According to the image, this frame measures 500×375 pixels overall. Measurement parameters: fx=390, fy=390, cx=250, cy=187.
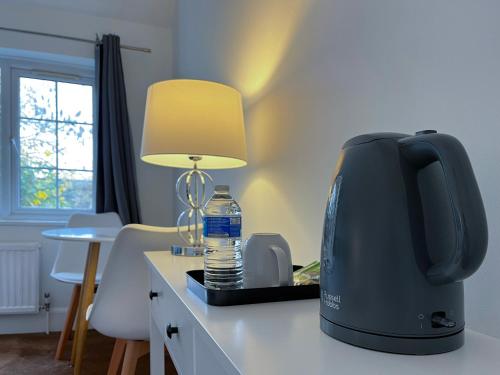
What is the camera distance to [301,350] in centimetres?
45

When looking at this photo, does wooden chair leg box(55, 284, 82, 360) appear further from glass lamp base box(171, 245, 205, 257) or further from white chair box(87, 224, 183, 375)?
glass lamp base box(171, 245, 205, 257)

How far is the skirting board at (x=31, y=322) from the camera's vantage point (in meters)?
2.67

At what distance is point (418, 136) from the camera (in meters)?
0.45

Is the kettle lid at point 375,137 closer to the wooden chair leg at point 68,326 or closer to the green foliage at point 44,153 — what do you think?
the wooden chair leg at point 68,326

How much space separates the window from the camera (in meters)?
2.80

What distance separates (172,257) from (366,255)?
Result: 2.84ft

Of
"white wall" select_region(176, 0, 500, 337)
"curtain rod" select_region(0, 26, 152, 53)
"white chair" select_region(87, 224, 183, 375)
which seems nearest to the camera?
"white wall" select_region(176, 0, 500, 337)

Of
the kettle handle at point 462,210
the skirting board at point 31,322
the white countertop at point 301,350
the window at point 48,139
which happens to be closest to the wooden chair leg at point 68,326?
the skirting board at point 31,322

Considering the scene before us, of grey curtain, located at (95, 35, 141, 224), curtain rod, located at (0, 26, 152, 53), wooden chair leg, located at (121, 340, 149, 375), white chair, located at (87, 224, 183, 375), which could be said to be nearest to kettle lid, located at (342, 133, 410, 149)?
white chair, located at (87, 224, 183, 375)

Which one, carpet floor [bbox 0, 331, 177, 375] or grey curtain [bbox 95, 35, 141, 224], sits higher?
grey curtain [bbox 95, 35, 141, 224]

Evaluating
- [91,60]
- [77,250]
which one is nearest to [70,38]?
[91,60]

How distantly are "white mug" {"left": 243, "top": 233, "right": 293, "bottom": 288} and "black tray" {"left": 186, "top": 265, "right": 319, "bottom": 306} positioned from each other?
3 centimetres

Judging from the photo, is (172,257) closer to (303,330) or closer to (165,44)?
(303,330)

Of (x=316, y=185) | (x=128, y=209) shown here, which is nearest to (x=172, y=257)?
(x=316, y=185)
